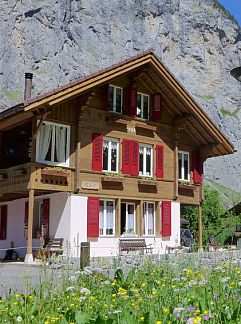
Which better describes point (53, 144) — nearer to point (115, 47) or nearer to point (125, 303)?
point (125, 303)

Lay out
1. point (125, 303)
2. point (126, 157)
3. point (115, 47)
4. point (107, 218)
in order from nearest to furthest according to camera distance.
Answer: point (125, 303)
point (107, 218)
point (126, 157)
point (115, 47)

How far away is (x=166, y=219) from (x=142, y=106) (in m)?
5.14

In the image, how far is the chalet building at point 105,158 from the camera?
18250 mm

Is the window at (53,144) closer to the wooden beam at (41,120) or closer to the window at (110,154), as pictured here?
the wooden beam at (41,120)

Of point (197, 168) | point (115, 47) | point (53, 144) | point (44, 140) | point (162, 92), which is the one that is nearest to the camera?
point (44, 140)

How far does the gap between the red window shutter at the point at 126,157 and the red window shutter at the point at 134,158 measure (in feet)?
0.60

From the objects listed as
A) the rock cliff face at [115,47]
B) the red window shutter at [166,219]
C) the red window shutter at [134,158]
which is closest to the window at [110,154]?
the red window shutter at [134,158]

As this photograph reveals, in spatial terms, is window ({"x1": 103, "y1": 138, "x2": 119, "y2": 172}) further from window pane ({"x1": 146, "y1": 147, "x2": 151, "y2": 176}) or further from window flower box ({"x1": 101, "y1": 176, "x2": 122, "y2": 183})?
window pane ({"x1": 146, "y1": 147, "x2": 151, "y2": 176})

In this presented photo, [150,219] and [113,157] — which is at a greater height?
[113,157]

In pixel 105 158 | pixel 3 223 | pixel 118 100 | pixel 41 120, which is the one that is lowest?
pixel 3 223

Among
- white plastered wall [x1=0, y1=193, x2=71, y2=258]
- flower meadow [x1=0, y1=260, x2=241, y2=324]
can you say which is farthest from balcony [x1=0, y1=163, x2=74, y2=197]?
flower meadow [x1=0, y1=260, x2=241, y2=324]

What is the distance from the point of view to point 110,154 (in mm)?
20359

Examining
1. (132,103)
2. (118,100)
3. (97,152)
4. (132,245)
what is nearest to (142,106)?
(132,103)

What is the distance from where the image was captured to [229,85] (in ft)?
334
